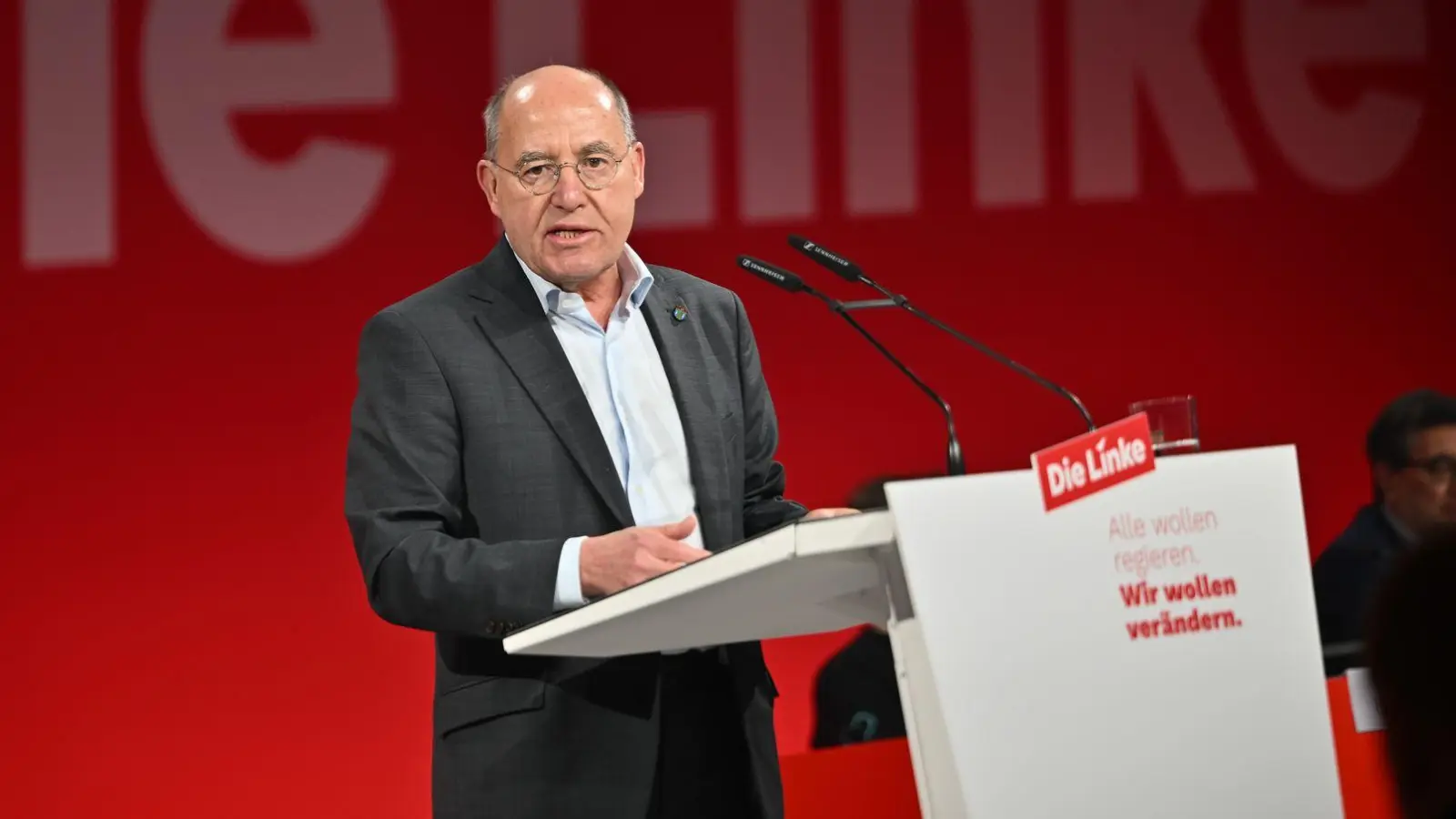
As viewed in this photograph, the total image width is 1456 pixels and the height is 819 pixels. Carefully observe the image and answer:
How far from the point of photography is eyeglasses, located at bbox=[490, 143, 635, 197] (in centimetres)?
213

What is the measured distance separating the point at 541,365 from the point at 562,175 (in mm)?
307

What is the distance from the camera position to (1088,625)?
1343 mm

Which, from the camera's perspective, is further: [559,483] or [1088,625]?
[559,483]

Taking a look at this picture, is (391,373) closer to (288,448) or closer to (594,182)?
(594,182)

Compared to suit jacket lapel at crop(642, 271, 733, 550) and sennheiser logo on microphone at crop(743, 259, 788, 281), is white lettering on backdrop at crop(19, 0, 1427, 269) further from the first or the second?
sennheiser logo on microphone at crop(743, 259, 788, 281)

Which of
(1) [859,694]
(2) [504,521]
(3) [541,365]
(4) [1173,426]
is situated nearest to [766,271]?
(3) [541,365]

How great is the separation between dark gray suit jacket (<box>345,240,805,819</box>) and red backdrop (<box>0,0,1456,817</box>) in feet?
5.72

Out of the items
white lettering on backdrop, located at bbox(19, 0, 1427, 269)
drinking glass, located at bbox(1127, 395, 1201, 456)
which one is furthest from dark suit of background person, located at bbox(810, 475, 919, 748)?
drinking glass, located at bbox(1127, 395, 1201, 456)

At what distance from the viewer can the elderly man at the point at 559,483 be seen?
1.77 m

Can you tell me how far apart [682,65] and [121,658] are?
1.99 m

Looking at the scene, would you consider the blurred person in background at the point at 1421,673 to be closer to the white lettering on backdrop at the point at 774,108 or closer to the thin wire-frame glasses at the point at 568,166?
the thin wire-frame glasses at the point at 568,166

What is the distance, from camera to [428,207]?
3750mm

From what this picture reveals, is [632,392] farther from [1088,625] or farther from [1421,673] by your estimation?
[1421,673]

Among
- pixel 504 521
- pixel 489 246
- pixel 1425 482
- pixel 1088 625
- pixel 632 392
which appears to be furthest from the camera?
pixel 489 246
